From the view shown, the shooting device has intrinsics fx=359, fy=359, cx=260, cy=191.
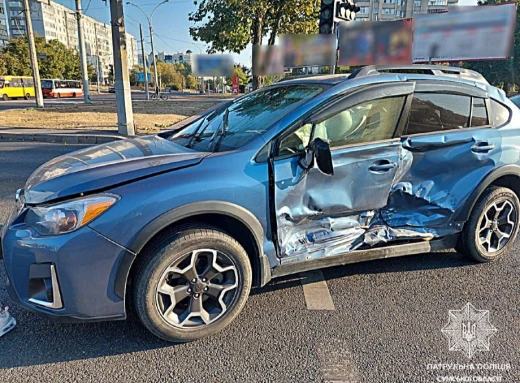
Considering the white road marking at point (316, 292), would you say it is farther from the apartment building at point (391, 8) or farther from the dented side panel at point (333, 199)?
the apartment building at point (391, 8)

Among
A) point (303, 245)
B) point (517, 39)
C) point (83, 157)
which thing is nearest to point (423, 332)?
point (303, 245)

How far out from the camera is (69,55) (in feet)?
203

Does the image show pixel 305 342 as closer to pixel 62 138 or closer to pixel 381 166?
pixel 381 166

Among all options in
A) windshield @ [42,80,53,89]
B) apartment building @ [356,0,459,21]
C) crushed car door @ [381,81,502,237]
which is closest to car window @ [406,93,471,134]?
crushed car door @ [381,81,502,237]

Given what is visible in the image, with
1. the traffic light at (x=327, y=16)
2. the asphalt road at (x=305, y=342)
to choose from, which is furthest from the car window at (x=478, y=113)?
the traffic light at (x=327, y=16)

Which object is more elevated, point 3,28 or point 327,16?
point 3,28

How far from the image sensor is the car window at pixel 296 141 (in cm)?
236

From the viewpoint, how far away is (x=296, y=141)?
242cm

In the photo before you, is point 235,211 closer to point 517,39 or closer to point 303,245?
point 303,245

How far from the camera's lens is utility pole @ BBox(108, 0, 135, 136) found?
9.73 m

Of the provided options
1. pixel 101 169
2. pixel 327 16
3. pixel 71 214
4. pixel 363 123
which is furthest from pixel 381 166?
pixel 327 16

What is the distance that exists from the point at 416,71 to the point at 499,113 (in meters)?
0.84

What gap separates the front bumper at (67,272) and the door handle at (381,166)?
1765 millimetres

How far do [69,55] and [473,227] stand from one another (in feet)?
237
